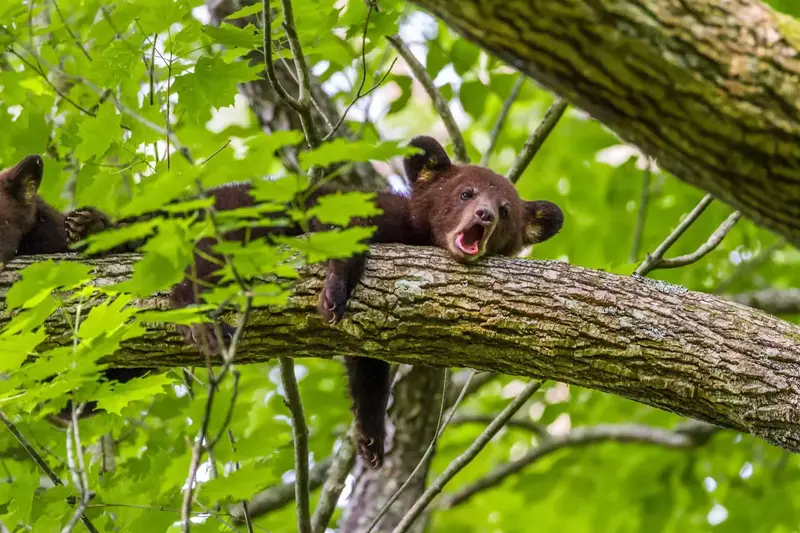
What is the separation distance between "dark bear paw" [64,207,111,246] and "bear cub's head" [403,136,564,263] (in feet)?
6.78

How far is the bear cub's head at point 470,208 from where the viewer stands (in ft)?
17.3

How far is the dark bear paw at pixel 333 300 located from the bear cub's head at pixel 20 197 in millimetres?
2372

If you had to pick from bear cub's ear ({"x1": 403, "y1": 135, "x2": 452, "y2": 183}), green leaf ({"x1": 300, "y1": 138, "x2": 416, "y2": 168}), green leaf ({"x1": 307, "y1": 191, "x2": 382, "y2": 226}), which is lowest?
green leaf ({"x1": 307, "y1": 191, "x2": 382, "y2": 226})

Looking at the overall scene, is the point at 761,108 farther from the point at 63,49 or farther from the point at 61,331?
the point at 63,49

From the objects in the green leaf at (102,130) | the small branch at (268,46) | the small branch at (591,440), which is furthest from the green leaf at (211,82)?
the small branch at (591,440)

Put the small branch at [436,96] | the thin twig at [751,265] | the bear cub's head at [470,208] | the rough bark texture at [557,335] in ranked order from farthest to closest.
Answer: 1. the thin twig at [751,265]
2. the small branch at [436,96]
3. the bear cub's head at [470,208]
4. the rough bark texture at [557,335]

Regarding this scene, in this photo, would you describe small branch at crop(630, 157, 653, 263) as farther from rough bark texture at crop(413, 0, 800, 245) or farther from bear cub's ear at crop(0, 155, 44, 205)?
rough bark texture at crop(413, 0, 800, 245)

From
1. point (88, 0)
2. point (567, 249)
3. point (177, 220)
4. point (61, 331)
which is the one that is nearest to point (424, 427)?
point (567, 249)

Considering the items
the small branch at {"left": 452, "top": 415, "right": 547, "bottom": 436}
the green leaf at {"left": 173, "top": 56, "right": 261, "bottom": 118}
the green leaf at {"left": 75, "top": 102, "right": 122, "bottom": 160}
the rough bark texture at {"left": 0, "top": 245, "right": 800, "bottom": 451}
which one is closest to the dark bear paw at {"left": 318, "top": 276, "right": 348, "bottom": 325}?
the rough bark texture at {"left": 0, "top": 245, "right": 800, "bottom": 451}

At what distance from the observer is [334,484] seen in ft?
19.8

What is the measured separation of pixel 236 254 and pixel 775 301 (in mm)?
6044

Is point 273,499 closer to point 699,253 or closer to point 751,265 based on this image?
point 699,253

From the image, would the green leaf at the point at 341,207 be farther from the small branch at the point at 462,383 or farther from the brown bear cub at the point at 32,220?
the small branch at the point at 462,383

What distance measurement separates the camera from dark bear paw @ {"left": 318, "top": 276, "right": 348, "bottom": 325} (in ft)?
14.2
